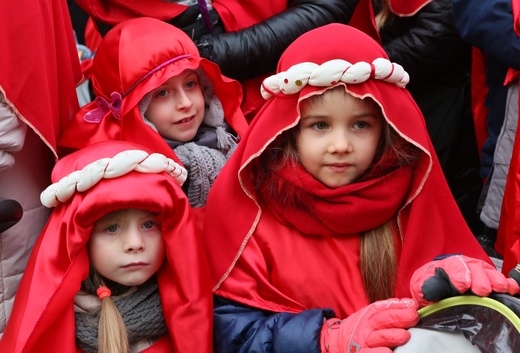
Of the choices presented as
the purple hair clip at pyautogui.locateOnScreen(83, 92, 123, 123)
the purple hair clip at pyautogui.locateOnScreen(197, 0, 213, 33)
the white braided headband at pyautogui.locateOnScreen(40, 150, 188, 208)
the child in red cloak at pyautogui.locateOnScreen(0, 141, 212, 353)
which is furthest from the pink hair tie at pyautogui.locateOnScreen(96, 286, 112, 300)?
the purple hair clip at pyautogui.locateOnScreen(197, 0, 213, 33)

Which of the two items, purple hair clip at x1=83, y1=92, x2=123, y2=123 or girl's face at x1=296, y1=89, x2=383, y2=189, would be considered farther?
purple hair clip at x1=83, y1=92, x2=123, y2=123

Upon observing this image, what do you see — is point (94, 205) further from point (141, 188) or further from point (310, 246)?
point (310, 246)

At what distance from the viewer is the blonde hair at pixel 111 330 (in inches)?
95.2

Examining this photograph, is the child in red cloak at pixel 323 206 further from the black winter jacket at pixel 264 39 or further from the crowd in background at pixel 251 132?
the black winter jacket at pixel 264 39

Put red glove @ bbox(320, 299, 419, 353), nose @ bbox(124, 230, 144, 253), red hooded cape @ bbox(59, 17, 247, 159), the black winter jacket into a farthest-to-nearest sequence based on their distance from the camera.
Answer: the black winter jacket
red hooded cape @ bbox(59, 17, 247, 159)
nose @ bbox(124, 230, 144, 253)
red glove @ bbox(320, 299, 419, 353)

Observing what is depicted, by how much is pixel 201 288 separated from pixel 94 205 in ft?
1.35

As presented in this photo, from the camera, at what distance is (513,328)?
1.87 meters

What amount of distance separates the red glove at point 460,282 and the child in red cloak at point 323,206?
0.33 metres

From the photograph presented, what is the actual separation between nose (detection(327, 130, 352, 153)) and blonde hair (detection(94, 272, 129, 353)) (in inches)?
31.2

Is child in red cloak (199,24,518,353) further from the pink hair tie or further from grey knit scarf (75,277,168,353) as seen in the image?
the pink hair tie

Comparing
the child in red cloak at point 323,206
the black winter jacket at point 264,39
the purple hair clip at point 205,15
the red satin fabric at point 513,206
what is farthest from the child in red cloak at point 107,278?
the red satin fabric at point 513,206

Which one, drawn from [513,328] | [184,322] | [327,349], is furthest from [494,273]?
[184,322]

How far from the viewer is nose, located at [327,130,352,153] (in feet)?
7.93

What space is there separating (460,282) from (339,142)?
0.59 metres
